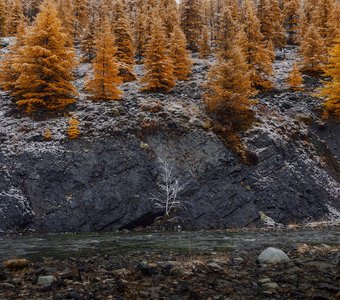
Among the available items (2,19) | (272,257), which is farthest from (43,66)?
(2,19)

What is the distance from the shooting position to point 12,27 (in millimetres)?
60781

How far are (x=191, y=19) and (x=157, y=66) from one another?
23.9 meters

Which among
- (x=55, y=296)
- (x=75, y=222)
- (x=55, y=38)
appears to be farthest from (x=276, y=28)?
(x=55, y=296)

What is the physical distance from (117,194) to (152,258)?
13.5 meters

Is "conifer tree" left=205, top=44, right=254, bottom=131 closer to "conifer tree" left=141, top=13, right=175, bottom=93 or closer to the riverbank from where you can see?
"conifer tree" left=141, top=13, right=175, bottom=93

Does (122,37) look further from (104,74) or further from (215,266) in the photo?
(215,266)

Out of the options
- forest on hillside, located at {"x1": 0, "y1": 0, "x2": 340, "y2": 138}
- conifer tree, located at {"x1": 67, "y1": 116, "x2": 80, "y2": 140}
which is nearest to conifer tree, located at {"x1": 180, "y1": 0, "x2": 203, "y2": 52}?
forest on hillside, located at {"x1": 0, "y1": 0, "x2": 340, "y2": 138}

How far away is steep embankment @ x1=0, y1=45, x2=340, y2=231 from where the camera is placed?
936 inches

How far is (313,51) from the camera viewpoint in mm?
46344

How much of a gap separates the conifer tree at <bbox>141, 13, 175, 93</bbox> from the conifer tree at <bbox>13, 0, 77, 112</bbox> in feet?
27.1

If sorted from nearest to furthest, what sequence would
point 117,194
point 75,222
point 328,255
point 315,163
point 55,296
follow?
point 55,296 → point 328,255 → point 75,222 → point 117,194 → point 315,163

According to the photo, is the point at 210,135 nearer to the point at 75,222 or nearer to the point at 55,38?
the point at 75,222

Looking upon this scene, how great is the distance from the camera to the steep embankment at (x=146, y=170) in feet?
78.0

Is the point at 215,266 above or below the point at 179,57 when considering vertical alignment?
below
